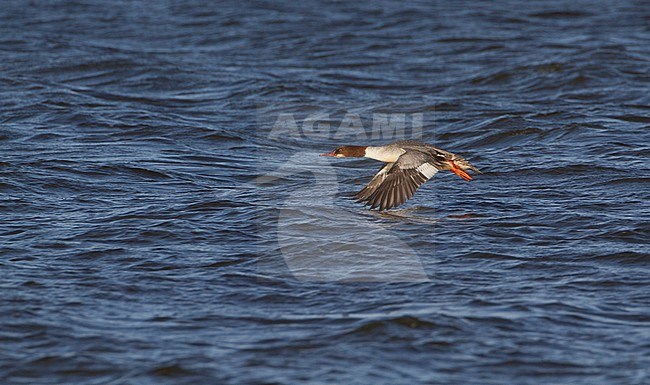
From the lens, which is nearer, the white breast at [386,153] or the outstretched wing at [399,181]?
the outstretched wing at [399,181]

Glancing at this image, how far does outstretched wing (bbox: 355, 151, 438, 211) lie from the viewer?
308 inches

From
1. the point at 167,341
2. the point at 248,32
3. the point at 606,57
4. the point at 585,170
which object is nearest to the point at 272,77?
the point at 248,32

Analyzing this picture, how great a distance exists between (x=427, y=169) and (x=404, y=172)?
19 centimetres

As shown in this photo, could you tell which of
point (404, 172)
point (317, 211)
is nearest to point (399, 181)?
point (404, 172)

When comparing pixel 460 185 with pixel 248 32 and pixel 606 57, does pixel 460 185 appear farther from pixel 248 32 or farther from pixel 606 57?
pixel 248 32

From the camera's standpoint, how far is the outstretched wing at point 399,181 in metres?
7.82

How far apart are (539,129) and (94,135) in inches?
176

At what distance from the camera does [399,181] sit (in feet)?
26.1

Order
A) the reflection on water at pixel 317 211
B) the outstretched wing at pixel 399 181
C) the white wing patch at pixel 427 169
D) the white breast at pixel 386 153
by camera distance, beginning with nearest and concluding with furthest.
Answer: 1. the reflection on water at pixel 317 211
2. the outstretched wing at pixel 399 181
3. the white wing patch at pixel 427 169
4. the white breast at pixel 386 153

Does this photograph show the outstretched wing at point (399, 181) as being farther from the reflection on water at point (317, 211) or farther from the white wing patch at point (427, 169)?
the reflection on water at point (317, 211)

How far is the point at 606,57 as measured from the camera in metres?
14.1

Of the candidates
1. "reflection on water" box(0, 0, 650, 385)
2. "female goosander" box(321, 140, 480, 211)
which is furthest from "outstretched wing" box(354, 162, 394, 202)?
"reflection on water" box(0, 0, 650, 385)

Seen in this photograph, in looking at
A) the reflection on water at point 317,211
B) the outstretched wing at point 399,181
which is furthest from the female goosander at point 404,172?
the reflection on water at point 317,211

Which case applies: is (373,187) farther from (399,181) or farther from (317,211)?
(317,211)
